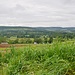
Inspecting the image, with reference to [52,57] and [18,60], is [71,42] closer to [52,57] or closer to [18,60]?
[52,57]

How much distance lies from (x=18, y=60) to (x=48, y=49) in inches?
26.2

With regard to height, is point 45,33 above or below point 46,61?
below

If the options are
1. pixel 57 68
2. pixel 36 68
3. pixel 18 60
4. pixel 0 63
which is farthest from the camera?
pixel 0 63

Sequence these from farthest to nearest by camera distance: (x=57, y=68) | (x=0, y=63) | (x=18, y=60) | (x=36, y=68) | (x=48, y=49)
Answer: (x=0, y=63)
(x=48, y=49)
(x=18, y=60)
(x=36, y=68)
(x=57, y=68)

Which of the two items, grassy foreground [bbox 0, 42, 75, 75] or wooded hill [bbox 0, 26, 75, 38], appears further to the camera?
wooded hill [bbox 0, 26, 75, 38]

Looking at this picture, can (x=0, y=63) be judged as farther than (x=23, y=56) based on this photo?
Yes

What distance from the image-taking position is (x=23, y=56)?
13.0 ft

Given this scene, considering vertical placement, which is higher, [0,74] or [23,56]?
[23,56]

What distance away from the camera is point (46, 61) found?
3.56 m

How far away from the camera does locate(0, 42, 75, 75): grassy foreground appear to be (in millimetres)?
3344

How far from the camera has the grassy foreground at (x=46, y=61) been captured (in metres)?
3.34

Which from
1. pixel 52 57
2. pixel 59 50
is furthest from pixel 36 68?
pixel 59 50

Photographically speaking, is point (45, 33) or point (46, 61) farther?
point (45, 33)

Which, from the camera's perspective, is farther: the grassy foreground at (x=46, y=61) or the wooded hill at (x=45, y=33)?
the wooded hill at (x=45, y=33)
